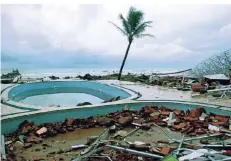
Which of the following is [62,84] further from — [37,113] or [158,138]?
[158,138]

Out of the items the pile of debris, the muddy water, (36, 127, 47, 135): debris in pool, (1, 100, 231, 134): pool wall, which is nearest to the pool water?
(1, 100, 231, 134): pool wall

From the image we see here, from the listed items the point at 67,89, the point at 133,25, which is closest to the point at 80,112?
the point at 67,89

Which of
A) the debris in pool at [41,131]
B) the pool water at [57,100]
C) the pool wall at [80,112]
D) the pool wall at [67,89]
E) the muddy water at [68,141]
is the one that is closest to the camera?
the muddy water at [68,141]

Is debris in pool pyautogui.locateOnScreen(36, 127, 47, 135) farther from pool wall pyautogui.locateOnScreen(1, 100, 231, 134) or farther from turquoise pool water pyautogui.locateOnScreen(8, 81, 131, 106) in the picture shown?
turquoise pool water pyautogui.locateOnScreen(8, 81, 131, 106)

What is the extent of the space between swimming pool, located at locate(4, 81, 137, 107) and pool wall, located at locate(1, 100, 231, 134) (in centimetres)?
301

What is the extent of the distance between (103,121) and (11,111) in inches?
93.2

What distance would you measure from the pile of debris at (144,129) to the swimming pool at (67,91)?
4.70m

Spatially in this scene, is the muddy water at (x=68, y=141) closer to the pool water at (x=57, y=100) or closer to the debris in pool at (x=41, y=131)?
the debris in pool at (x=41, y=131)

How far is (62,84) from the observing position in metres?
15.5

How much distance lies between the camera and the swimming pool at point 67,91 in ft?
41.0

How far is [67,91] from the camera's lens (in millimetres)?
15109

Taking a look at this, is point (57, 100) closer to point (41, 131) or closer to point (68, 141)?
point (41, 131)

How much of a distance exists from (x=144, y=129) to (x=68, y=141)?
73.1 inches

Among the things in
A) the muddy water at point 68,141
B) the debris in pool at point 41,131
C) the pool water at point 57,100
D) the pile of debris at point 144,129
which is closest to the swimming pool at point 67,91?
the pool water at point 57,100
